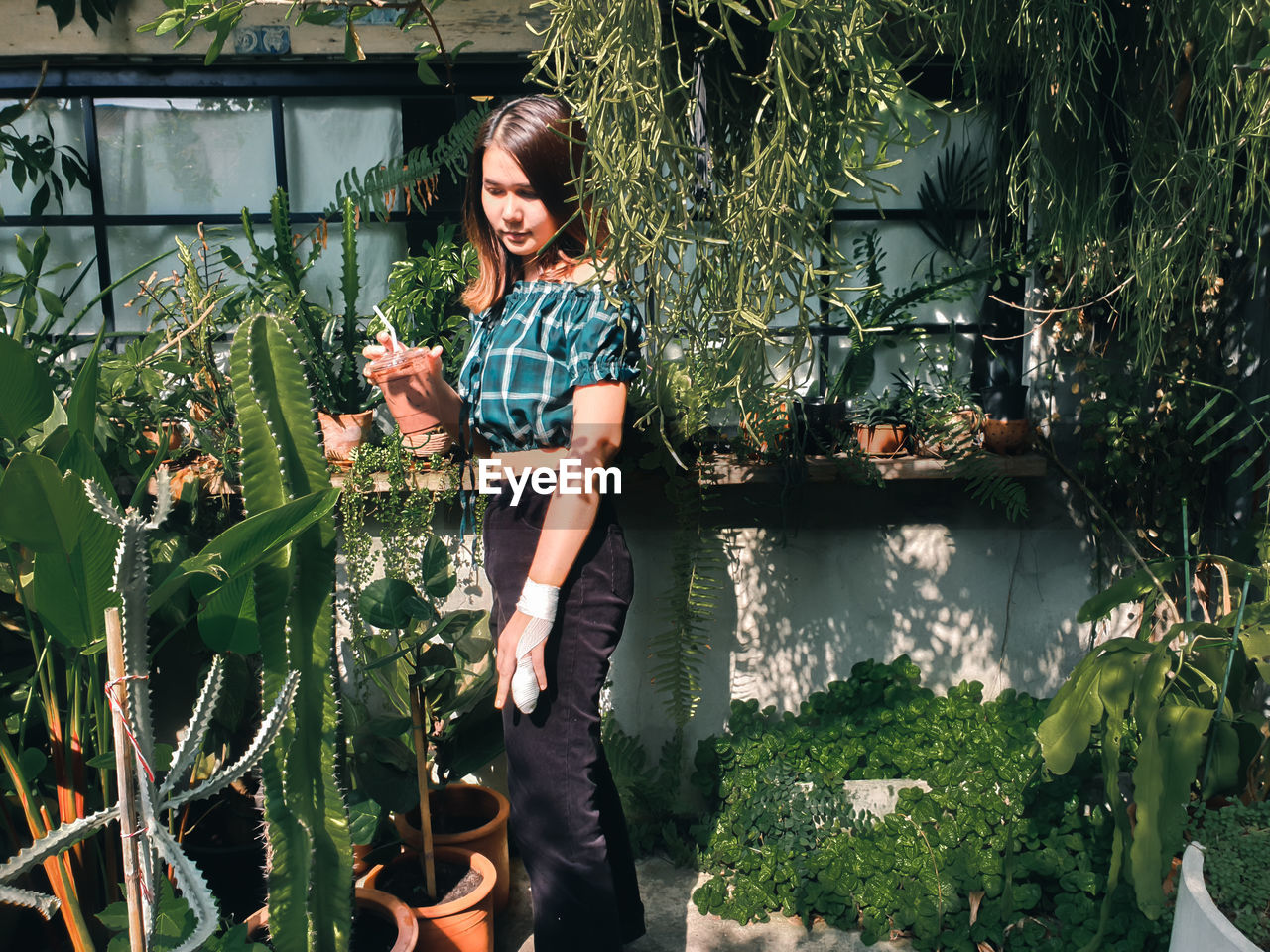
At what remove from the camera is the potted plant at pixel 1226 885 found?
4.66 feet

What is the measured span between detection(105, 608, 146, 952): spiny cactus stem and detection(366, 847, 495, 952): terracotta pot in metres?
0.99

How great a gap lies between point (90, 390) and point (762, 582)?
72.8 inches

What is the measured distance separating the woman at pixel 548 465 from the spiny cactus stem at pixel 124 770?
Answer: 781 mm

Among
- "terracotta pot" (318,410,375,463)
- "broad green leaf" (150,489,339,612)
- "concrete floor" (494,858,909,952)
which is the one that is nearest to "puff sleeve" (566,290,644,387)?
"broad green leaf" (150,489,339,612)

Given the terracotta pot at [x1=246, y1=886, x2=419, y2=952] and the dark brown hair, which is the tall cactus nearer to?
the terracotta pot at [x1=246, y1=886, x2=419, y2=952]

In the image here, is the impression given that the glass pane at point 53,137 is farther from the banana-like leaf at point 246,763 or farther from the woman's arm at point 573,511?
the banana-like leaf at point 246,763

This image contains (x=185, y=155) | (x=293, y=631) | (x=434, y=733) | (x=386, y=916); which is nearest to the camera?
(x=293, y=631)

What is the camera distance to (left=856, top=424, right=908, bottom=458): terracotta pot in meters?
2.61

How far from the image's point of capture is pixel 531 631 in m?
1.76

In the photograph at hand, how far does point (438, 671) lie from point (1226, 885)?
1.65 meters

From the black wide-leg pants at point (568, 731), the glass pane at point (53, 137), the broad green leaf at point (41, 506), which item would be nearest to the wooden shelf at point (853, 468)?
the black wide-leg pants at point (568, 731)

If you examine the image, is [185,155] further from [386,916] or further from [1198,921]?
[1198,921]

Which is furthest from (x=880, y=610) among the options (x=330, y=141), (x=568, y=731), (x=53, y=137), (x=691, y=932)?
(x=53, y=137)

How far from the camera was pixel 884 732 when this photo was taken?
261 cm
